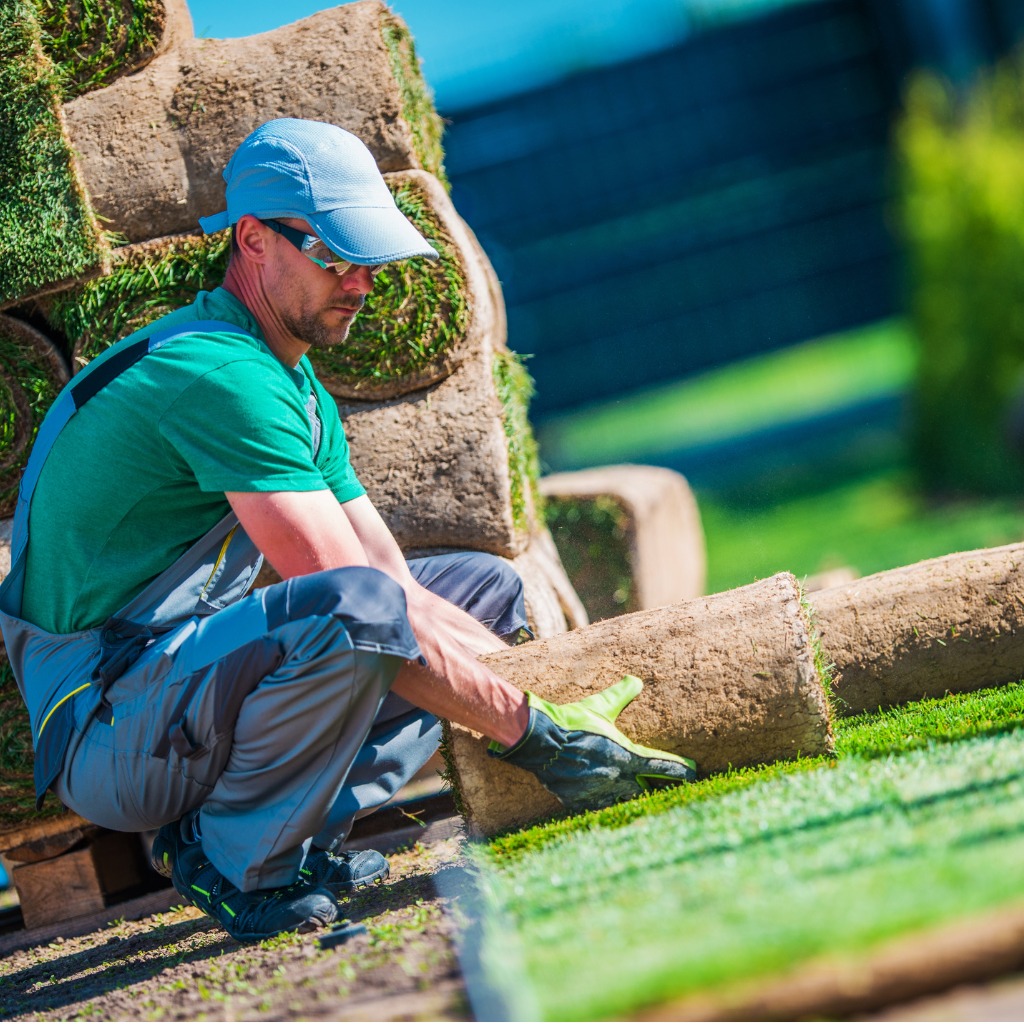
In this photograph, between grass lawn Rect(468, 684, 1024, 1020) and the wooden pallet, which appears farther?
the wooden pallet

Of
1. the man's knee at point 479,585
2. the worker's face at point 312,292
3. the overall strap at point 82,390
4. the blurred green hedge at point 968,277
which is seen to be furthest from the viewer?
the blurred green hedge at point 968,277

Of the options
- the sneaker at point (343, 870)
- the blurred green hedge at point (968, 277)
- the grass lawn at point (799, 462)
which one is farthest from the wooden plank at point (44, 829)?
the blurred green hedge at point (968, 277)

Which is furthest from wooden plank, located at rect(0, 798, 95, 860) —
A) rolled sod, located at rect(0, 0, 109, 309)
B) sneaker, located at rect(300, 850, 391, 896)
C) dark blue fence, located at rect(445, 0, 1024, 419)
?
dark blue fence, located at rect(445, 0, 1024, 419)

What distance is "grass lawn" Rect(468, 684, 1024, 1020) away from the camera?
149cm

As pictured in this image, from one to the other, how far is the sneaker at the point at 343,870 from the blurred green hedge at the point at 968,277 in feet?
25.8

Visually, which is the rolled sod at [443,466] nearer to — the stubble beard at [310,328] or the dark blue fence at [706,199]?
the stubble beard at [310,328]

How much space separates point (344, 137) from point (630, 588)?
249 centimetres

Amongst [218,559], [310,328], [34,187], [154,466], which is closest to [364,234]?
[310,328]

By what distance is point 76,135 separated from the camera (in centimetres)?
347

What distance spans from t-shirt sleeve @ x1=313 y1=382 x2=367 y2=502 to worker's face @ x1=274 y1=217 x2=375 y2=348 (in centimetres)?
18

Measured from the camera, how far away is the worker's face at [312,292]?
266 centimetres

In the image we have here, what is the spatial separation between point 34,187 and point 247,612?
1709 millimetres

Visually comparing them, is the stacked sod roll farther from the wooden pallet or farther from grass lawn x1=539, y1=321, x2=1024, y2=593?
grass lawn x1=539, y1=321, x2=1024, y2=593

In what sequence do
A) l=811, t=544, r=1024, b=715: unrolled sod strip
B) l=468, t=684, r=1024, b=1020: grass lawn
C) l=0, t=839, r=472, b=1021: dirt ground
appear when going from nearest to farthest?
l=468, t=684, r=1024, b=1020: grass lawn → l=0, t=839, r=472, b=1021: dirt ground → l=811, t=544, r=1024, b=715: unrolled sod strip
